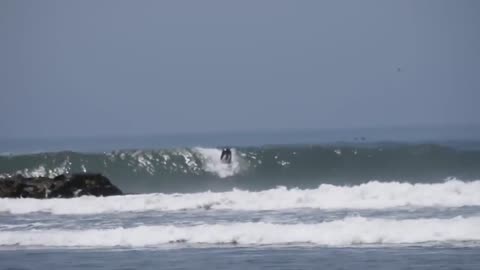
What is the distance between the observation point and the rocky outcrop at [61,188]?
31453 millimetres

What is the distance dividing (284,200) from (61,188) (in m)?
6.94

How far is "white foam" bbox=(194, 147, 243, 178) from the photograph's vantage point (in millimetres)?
39869

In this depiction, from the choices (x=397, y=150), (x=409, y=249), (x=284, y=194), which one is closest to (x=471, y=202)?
(x=284, y=194)

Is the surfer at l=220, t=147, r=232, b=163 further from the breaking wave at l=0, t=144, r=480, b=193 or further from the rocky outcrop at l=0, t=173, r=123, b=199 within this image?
the rocky outcrop at l=0, t=173, r=123, b=199

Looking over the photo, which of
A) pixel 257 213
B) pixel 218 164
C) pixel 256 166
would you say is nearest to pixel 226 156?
pixel 218 164

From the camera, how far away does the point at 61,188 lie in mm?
31625

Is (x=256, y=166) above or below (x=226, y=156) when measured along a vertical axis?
below

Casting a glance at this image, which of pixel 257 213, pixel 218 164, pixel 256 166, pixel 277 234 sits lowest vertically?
pixel 277 234

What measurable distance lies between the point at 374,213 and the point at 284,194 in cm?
484

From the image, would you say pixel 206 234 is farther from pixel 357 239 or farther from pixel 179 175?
pixel 179 175

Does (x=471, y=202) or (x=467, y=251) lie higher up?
(x=471, y=202)

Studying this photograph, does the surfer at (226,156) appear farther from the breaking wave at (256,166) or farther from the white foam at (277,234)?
the white foam at (277,234)

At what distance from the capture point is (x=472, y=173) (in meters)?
38.0

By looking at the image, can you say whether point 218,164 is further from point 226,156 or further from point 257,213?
point 257,213
